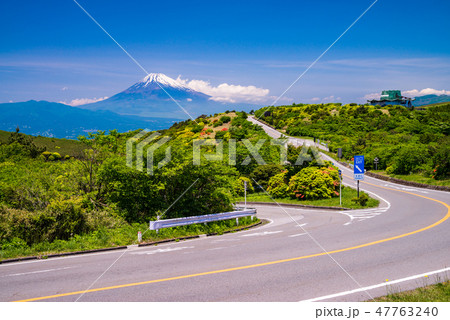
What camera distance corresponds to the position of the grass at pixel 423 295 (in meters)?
6.81

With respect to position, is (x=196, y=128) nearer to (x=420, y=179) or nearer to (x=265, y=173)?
(x=265, y=173)

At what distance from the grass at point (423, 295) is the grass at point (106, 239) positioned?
30.8 feet

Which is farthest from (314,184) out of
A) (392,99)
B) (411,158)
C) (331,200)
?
(392,99)

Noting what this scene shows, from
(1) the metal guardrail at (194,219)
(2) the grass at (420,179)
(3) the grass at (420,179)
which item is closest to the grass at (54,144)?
(2) the grass at (420,179)

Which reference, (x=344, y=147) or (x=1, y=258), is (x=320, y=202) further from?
(x=344, y=147)

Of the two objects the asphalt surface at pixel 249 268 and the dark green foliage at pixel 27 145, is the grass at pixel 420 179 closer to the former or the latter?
the asphalt surface at pixel 249 268

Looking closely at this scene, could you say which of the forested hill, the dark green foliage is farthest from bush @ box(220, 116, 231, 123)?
the dark green foliage

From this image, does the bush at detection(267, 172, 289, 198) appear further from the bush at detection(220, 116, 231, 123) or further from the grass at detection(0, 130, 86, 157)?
the bush at detection(220, 116, 231, 123)

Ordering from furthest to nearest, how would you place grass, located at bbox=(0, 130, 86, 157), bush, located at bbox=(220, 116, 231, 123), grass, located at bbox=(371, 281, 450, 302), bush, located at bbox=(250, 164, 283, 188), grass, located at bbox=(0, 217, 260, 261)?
1. bush, located at bbox=(220, 116, 231, 123)
2. grass, located at bbox=(0, 130, 86, 157)
3. bush, located at bbox=(250, 164, 283, 188)
4. grass, located at bbox=(0, 217, 260, 261)
5. grass, located at bbox=(371, 281, 450, 302)

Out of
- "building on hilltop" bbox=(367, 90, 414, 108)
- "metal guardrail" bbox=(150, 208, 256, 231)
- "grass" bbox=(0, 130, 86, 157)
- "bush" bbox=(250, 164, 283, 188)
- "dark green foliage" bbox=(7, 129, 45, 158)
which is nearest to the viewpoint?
"metal guardrail" bbox=(150, 208, 256, 231)

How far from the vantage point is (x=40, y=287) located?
845 cm

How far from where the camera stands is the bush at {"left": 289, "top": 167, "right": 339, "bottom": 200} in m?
30.0

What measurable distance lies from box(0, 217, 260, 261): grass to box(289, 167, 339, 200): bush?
47.0ft
